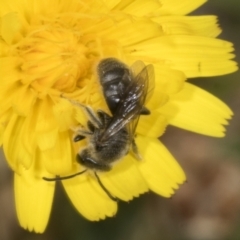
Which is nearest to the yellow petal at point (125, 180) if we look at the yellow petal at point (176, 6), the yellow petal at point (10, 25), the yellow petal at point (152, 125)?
the yellow petal at point (152, 125)

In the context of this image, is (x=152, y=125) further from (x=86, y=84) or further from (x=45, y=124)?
(x=45, y=124)

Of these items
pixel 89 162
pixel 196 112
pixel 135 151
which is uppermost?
pixel 89 162

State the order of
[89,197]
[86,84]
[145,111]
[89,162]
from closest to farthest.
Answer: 1. [89,162]
2. [145,111]
3. [86,84]
4. [89,197]

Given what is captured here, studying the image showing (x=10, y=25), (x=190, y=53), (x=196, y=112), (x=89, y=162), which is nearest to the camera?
(x=10, y=25)

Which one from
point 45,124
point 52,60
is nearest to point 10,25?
point 52,60

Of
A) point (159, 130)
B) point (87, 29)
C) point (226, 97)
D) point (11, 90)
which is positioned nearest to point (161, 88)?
point (159, 130)

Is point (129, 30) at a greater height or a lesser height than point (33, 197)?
greater

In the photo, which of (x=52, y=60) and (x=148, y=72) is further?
(x=52, y=60)

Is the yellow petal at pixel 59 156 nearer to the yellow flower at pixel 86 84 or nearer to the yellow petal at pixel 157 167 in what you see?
the yellow flower at pixel 86 84

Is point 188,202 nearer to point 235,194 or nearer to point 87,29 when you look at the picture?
A: point 235,194
